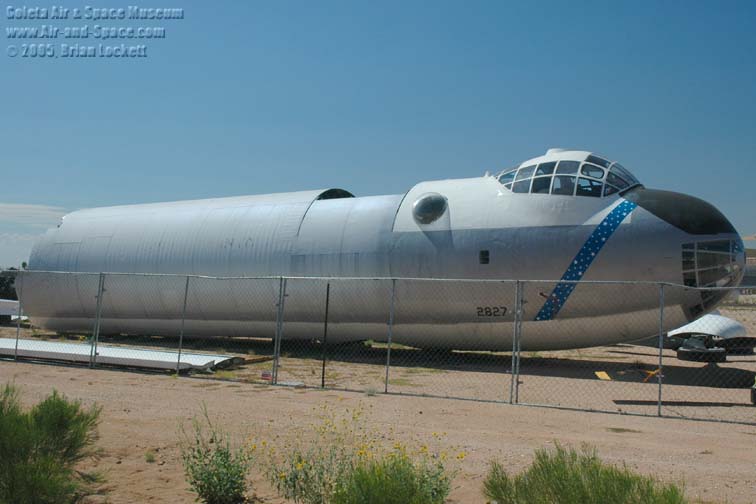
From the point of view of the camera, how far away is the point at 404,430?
9086 millimetres

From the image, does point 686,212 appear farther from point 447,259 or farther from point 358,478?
point 358,478

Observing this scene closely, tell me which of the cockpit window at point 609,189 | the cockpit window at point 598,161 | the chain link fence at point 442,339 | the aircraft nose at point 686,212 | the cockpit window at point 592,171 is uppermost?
the cockpit window at point 598,161

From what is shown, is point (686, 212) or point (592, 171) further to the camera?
point (592, 171)

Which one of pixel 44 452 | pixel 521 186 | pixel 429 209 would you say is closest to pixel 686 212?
pixel 521 186

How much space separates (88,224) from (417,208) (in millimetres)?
13691

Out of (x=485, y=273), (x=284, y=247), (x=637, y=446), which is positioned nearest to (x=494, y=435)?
(x=637, y=446)

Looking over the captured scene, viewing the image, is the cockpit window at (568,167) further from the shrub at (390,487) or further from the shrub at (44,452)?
the shrub at (44,452)

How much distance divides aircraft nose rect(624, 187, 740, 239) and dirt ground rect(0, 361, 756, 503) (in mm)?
5697

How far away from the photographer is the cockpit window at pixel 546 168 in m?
16.0

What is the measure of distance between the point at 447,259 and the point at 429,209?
1455 millimetres

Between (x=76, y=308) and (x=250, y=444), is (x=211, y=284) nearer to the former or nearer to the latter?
(x=76, y=308)

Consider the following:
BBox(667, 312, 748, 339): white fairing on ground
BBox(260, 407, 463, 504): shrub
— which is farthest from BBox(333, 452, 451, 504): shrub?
BBox(667, 312, 748, 339): white fairing on ground

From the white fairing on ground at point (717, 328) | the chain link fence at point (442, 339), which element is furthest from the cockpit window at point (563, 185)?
the white fairing on ground at point (717, 328)

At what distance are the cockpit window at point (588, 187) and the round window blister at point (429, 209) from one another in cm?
344
